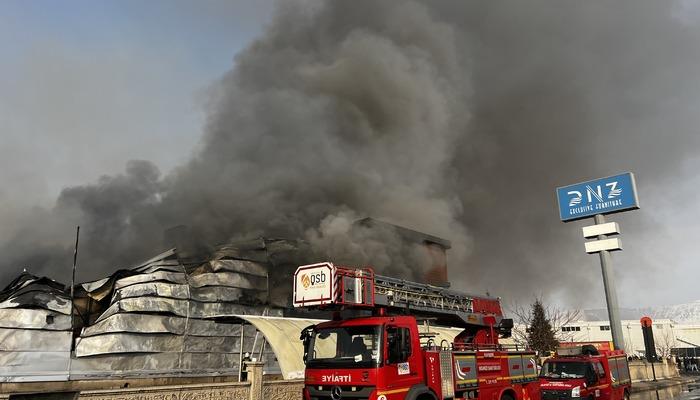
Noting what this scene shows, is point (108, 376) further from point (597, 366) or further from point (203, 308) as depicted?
point (597, 366)

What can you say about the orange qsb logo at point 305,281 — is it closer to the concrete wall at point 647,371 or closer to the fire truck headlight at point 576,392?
the fire truck headlight at point 576,392

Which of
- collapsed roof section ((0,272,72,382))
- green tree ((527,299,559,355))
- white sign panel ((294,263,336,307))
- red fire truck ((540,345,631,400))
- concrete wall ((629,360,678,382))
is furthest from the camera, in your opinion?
green tree ((527,299,559,355))

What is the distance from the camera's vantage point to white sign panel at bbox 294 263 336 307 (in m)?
7.49

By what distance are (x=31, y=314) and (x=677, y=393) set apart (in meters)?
23.9

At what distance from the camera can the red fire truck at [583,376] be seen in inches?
442

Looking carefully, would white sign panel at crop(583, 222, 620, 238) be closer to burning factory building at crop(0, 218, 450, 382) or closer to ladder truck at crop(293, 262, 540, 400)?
burning factory building at crop(0, 218, 450, 382)

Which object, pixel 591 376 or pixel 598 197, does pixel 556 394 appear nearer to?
pixel 591 376

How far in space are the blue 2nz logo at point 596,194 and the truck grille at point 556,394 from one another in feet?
40.8

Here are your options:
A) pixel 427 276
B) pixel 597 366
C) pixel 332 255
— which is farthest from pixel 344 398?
pixel 427 276

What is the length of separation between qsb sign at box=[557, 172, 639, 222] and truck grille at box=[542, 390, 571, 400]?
12.0 m

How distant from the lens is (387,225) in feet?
59.2

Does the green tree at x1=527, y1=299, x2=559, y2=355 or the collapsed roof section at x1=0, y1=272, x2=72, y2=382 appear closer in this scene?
the collapsed roof section at x1=0, y1=272, x2=72, y2=382

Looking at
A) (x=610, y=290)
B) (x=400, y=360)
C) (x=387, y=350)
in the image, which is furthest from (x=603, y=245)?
(x=387, y=350)

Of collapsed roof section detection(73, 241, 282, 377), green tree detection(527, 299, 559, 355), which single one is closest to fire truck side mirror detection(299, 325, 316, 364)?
collapsed roof section detection(73, 241, 282, 377)
